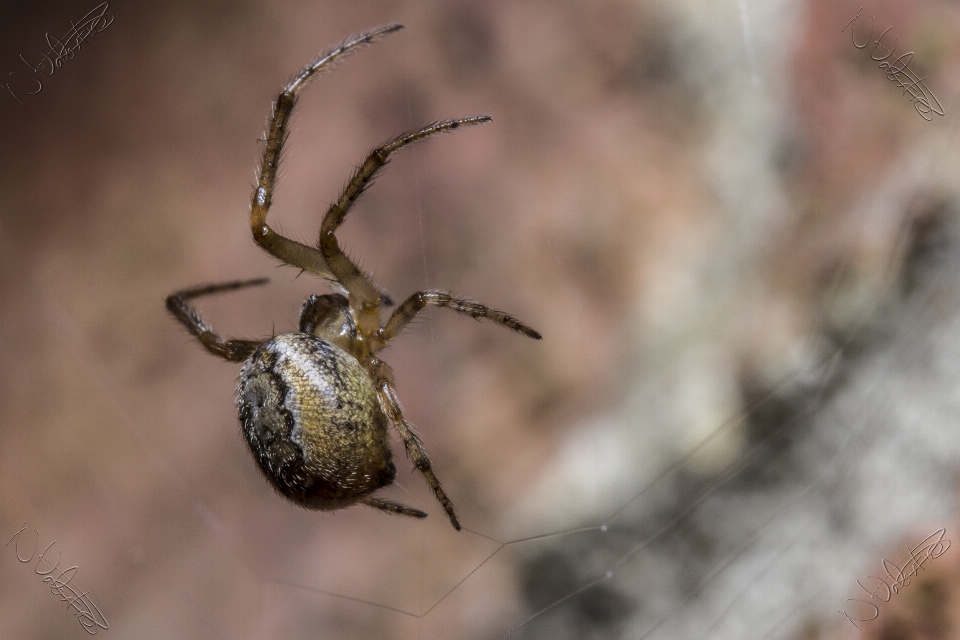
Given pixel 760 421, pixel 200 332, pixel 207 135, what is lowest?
pixel 760 421

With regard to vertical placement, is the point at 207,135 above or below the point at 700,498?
above

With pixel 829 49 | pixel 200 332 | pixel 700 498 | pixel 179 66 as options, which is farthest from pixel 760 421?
pixel 179 66

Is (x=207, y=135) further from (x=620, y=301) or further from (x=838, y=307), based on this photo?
(x=838, y=307)
